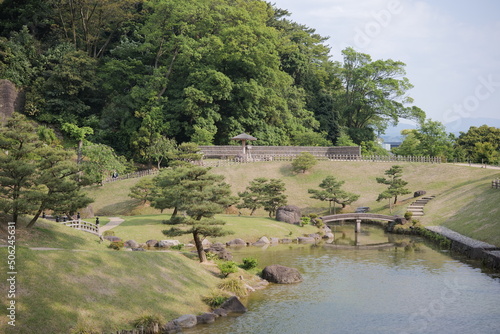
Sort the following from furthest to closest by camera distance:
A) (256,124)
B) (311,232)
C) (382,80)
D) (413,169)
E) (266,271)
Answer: (382,80), (256,124), (413,169), (311,232), (266,271)

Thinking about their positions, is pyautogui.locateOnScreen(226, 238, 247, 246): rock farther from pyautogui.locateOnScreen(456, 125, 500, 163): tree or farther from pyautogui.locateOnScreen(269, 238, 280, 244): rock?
pyautogui.locateOnScreen(456, 125, 500, 163): tree

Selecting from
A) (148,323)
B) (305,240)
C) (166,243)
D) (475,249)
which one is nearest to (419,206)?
(305,240)

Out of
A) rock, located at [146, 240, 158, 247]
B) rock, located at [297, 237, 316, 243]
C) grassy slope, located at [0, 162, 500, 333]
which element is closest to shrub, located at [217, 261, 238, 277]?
grassy slope, located at [0, 162, 500, 333]

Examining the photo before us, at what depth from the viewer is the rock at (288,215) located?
47.7 meters

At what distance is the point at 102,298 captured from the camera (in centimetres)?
2036

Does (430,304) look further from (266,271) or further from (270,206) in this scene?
(270,206)

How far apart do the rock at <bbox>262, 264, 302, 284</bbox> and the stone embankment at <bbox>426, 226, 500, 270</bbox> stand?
12.8 m

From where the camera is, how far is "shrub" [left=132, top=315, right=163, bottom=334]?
19.7 meters

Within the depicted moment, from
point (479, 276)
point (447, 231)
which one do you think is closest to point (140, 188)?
point (447, 231)

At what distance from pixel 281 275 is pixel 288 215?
62.9 feet

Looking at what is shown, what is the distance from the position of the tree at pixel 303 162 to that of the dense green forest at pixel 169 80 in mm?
9511

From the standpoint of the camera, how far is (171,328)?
2045 cm

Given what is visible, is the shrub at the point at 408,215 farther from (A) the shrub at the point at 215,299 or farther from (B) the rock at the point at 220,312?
(B) the rock at the point at 220,312

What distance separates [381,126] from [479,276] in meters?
57.5
